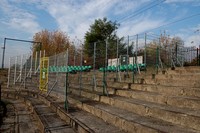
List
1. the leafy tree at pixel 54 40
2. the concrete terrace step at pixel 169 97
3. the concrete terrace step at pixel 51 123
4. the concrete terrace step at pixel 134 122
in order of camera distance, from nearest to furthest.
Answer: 1. the concrete terrace step at pixel 134 122
2. the concrete terrace step at pixel 169 97
3. the concrete terrace step at pixel 51 123
4. the leafy tree at pixel 54 40

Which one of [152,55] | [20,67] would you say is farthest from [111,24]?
[152,55]

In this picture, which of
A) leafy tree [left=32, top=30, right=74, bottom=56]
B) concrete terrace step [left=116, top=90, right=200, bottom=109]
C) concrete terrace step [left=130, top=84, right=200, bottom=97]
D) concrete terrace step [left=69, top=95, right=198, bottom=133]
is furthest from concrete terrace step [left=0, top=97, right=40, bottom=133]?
leafy tree [left=32, top=30, right=74, bottom=56]

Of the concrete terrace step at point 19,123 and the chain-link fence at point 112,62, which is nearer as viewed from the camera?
A: the concrete terrace step at point 19,123

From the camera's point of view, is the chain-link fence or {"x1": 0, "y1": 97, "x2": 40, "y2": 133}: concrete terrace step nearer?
{"x1": 0, "y1": 97, "x2": 40, "y2": 133}: concrete terrace step

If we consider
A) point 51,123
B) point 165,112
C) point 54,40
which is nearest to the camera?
point 165,112

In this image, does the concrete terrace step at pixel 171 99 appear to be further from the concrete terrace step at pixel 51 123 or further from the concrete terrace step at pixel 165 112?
the concrete terrace step at pixel 51 123

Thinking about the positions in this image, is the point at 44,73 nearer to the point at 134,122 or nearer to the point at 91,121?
the point at 91,121

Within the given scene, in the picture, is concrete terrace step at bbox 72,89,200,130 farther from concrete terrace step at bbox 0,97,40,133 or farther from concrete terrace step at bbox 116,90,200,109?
concrete terrace step at bbox 0,97,40,133

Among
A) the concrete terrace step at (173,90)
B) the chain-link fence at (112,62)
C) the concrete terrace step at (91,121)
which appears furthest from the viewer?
the chain-link fence at (112,62)

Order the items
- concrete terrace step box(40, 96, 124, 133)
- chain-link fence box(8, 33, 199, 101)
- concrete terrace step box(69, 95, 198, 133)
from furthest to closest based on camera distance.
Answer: chain-link fence box(8, 33, 199, 101)
concrete terrace step box(40, 96, 124, 133)
concrete terrace step box(69, 95, 198, 133)

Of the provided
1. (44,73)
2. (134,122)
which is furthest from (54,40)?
(134,122)

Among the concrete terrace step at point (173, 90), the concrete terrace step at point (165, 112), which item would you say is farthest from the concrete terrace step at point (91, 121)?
the concrete terrace step at point (173, 90)

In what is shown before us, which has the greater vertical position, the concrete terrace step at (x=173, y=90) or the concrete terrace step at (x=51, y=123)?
the concrete terrace step at (x=173, y=90)

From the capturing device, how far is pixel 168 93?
6086mm
